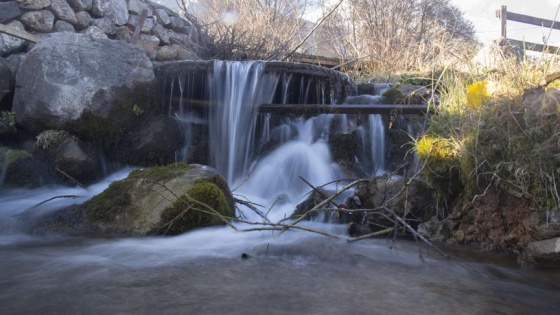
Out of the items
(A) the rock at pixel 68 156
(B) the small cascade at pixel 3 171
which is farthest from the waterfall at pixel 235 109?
(B) the small cascade at pixel 3 171

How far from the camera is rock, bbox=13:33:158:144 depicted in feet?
19.7

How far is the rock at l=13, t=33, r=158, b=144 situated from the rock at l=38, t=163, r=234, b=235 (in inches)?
85.2


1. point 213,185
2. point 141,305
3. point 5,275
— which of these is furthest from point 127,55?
point 141,305

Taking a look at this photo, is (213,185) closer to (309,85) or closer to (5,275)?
A: (5,275)

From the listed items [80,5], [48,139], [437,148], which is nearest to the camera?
[437,148]

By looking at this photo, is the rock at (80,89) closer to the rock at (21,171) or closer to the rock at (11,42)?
the rock at (21,171)

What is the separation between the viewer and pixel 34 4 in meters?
8.02

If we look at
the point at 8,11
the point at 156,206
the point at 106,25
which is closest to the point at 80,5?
the point at 106,25

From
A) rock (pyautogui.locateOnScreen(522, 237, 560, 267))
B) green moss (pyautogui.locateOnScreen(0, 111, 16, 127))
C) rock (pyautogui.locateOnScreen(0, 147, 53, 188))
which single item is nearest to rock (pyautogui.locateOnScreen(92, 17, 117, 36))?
green moss (pyautogui.locateOnScreen(0, 111, 16, 127))

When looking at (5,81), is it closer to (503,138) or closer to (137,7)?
(137,7)

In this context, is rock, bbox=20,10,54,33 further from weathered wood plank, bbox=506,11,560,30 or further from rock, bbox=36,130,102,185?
weathered wood plank, bbox=506,11,560,30

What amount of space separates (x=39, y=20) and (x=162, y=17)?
3.06 m

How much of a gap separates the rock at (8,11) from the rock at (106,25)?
158 centimetres

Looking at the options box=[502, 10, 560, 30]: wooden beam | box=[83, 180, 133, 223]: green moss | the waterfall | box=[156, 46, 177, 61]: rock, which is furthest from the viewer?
box=[502, 10, 560, 30]: wooden beam
